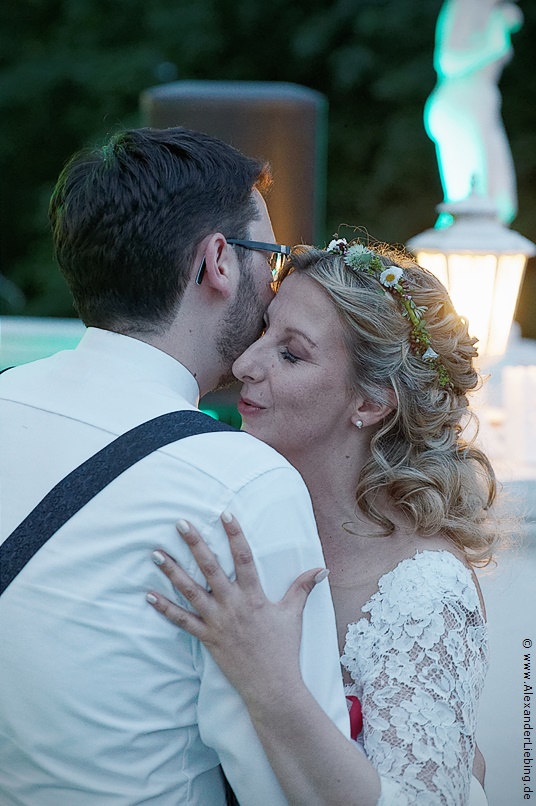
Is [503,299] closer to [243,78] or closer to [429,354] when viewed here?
[429,354]

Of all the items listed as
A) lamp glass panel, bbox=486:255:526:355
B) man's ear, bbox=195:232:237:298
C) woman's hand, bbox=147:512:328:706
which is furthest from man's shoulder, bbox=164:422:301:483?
lamp glass panel, bbox=486:255:526:355

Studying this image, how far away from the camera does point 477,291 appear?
457 centimetres

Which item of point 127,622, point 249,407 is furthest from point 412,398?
point 127,622

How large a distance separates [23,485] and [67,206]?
563mm

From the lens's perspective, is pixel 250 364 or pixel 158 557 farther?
pixel 250 364

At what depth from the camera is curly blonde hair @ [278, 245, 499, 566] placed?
2236mm

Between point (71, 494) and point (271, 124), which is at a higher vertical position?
point (71, 494)

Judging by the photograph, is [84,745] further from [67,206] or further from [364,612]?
[67,206]

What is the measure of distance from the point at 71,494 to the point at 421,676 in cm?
78

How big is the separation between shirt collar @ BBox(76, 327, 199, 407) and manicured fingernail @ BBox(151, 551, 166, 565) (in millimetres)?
321

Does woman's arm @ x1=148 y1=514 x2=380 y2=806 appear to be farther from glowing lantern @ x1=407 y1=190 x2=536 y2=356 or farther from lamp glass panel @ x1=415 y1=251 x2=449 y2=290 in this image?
lamp glass panel @ x1=415 y1=251 x2=449 y2=290

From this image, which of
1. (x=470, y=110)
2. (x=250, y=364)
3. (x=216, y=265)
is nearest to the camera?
(x=216, y=265)

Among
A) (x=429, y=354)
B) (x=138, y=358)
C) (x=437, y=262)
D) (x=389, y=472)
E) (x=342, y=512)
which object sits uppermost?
(x=138, y=358)

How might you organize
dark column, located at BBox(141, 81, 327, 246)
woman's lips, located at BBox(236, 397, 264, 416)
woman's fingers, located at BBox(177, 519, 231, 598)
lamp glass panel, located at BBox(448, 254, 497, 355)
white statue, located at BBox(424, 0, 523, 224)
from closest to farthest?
woman's fingers, located at BBox(177, 519, 231, 598), woman's lips, located at BBox(236, 397, 264, 416), dark column, located at BBox(141, 81, 327, 246), lamp glass panel, located at BBox(448, 254, 497, 355), white statue, located at BBox(424, 0, 523, 224)
